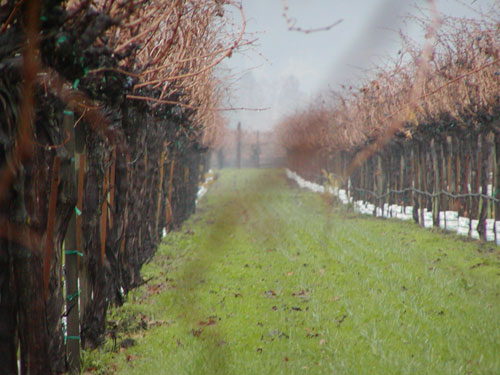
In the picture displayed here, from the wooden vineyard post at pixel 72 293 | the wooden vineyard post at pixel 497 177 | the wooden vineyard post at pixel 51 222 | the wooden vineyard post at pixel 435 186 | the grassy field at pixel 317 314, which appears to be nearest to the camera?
the wooden vineyard post at pixel 51 222

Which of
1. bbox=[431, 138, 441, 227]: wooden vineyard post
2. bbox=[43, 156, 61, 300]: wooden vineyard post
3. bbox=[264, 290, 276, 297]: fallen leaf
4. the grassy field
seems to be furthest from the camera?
bbox=[431, 138, 441, 227]: wooden vineyard post

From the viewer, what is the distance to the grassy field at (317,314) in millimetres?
5391

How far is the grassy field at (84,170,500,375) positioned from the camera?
17.7ft

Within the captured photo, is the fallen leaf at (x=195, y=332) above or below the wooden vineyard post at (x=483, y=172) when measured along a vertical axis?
below

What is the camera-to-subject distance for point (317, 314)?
740 centimetres

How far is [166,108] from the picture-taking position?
32.7 ft

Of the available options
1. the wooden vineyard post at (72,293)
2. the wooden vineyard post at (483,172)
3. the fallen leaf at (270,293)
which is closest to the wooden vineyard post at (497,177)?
the wooden vineyard post at (483,172)

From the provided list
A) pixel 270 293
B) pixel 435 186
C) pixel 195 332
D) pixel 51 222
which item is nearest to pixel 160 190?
pixel 270 293

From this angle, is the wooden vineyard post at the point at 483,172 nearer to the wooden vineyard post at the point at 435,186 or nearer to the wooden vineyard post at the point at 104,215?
the wooden vineyard post at the point at 435,186

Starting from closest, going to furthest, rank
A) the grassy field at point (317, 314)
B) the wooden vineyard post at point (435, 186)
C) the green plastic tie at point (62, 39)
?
the green plastic tie at point (62, 39) → the grassy field at point (317, 314) → the wooden vineyard post at point (435, 186)

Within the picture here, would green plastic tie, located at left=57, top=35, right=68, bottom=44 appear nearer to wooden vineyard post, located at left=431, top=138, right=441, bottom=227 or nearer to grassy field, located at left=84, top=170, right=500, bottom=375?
grassy field, located at left=84, top=170, right=500, bottom=375

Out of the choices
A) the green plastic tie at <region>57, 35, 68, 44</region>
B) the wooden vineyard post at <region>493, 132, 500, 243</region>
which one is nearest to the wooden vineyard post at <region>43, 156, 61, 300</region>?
A: the green plastic tie at <region>57, 35, 68, 44</region>

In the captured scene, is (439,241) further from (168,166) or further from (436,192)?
(168,166)

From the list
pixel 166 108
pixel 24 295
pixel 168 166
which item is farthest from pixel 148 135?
pixel 24 295
